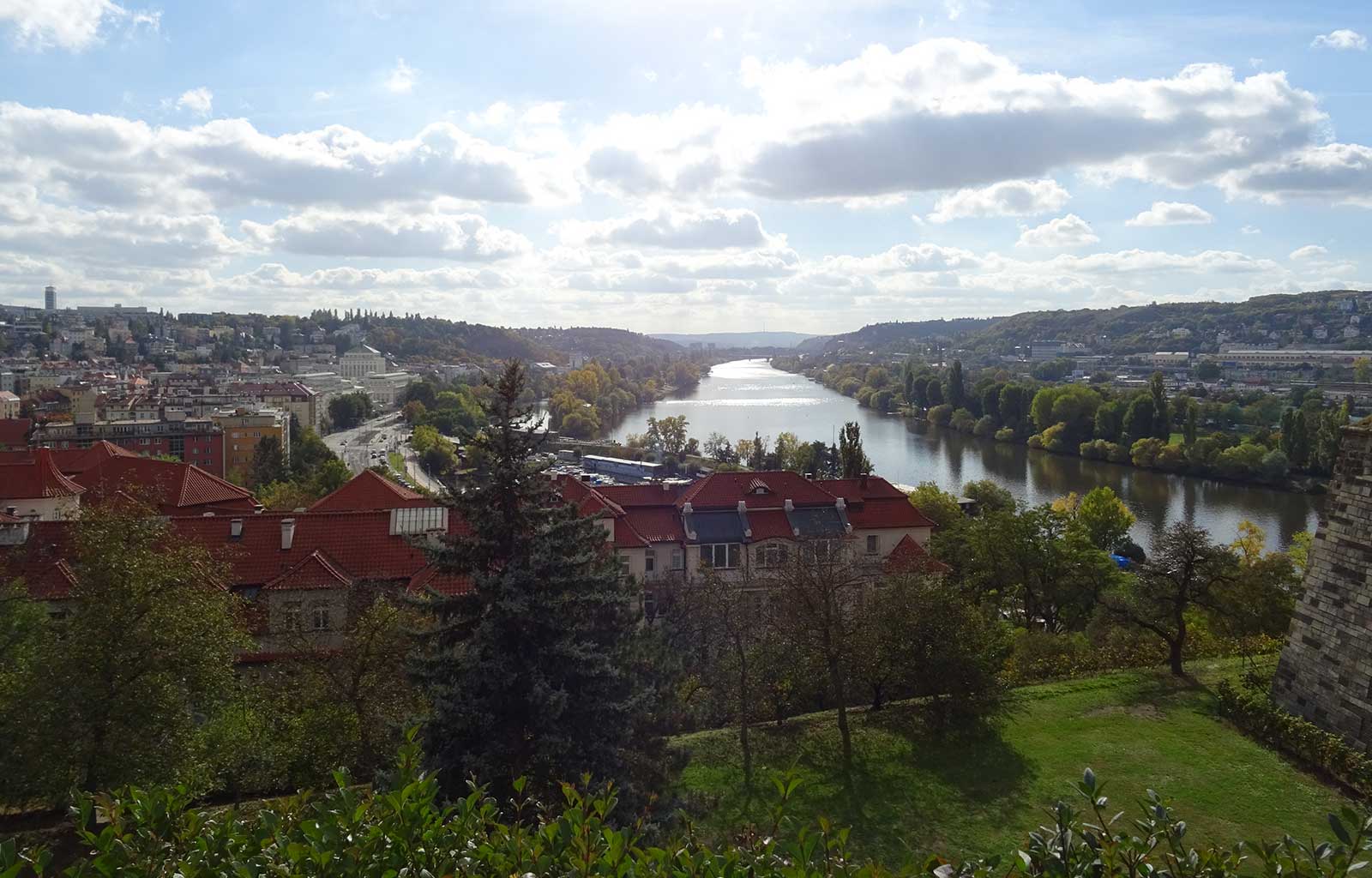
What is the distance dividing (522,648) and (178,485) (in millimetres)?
15790

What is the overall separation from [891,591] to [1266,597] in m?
8.51

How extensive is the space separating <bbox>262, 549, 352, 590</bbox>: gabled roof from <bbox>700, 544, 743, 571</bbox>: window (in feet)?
26.9

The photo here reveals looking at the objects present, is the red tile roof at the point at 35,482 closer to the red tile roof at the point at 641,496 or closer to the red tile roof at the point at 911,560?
the red tile roof at the point at 641,496

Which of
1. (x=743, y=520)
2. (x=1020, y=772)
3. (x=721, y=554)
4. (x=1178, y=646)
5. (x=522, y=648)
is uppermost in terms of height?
(x=522, y=648)

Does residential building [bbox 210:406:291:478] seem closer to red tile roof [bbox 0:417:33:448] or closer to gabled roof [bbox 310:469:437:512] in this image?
red tile roof [bbox 0:417:33:448]

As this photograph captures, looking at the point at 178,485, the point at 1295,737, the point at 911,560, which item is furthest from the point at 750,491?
the point at 1295,737

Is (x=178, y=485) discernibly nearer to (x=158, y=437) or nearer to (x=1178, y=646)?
(x=1178, y=646)

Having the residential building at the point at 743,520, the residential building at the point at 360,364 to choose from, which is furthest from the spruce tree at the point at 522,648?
the residential building at the point at 360,364

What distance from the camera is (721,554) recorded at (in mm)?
21141

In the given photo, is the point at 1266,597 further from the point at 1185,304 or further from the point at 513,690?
the point at 1185,304

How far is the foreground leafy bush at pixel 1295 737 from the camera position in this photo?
9.34 metres

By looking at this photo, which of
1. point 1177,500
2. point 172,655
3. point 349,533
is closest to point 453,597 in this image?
point 172,655

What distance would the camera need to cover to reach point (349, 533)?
16.8 m

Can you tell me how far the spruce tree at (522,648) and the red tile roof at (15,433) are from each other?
1504 inches
